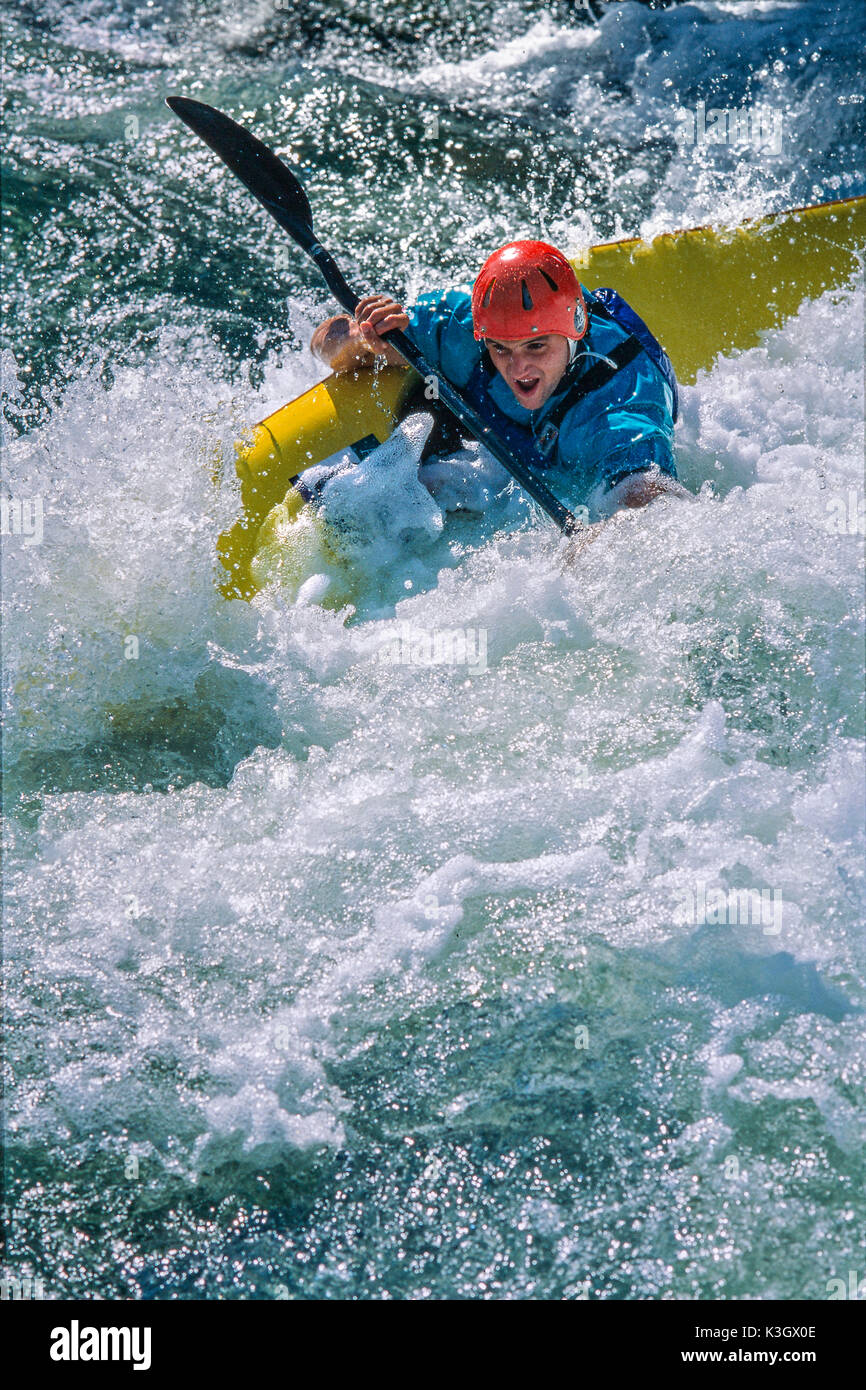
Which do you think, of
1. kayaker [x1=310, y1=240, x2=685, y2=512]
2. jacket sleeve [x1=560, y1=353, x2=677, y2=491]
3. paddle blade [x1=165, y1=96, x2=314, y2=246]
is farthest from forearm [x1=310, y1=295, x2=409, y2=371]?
jacket sleeve [x1=560, y1=353, x2=677, y2=491]

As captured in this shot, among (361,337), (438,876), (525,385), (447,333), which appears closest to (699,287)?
(447,333)

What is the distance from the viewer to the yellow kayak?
3.87m

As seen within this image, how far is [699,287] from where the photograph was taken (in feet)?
14.0

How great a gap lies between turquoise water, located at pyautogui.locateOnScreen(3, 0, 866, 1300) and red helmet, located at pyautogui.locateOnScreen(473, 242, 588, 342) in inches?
24.4

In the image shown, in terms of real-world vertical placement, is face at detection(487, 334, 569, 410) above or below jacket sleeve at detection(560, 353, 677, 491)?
above

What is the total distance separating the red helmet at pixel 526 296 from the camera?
323 centimetres

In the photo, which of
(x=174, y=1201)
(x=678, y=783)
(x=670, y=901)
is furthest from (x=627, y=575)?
(x=174, y=1201)

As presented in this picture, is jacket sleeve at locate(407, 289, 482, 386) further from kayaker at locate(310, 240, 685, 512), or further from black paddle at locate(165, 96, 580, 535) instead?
black paddle at locate(165, 96, 580, 535)

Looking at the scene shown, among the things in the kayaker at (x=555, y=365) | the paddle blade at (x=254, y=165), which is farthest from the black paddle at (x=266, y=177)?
the kayaker at (x=555, y=365)

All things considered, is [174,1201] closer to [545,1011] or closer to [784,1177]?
[545,1011]

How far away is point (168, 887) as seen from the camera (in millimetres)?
3049

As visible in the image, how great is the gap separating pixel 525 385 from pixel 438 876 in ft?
4.89

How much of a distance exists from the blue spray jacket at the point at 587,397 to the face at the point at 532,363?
2.3 inches

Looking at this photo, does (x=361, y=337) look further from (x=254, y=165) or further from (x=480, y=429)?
(x=254, y=165)
